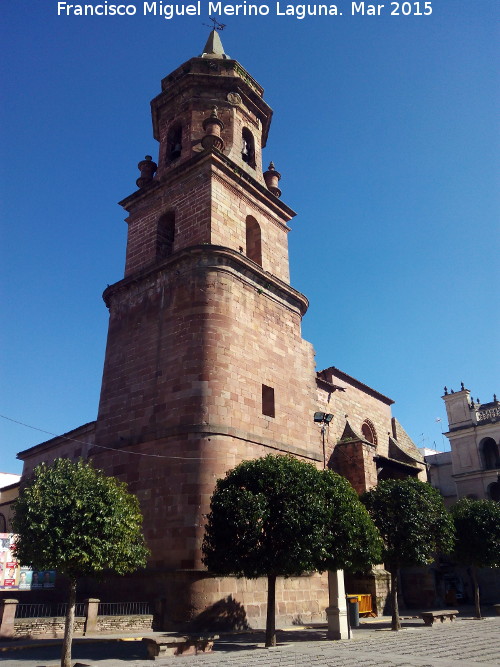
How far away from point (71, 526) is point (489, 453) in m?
31.6

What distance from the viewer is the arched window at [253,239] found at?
2092 centimetres

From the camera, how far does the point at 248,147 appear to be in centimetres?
2297

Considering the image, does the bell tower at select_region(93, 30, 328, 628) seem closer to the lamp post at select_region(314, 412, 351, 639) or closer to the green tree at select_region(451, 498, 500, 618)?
the lamp post at select_region(314, 412, 351, 639)

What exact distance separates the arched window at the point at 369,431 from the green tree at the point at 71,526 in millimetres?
19716

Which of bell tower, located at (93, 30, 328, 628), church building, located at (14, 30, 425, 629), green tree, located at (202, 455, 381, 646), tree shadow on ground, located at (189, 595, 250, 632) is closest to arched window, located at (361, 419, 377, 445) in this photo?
church building, located at (14, 30, 425, 629)

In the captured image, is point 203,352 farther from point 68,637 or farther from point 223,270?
point 68,637

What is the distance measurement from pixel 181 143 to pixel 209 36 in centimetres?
736

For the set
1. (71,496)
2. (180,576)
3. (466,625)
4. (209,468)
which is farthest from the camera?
(466,625)

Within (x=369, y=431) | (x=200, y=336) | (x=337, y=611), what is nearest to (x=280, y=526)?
(x=337, y=611)

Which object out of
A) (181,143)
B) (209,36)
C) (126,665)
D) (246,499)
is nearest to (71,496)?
(126,665)

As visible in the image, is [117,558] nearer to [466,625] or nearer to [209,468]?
[209,468]

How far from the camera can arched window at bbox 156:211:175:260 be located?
20.7 metres

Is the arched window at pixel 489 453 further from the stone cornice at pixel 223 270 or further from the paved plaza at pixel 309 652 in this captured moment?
the paved plaza at pixel 309 652

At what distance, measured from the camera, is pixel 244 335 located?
1777 cm
